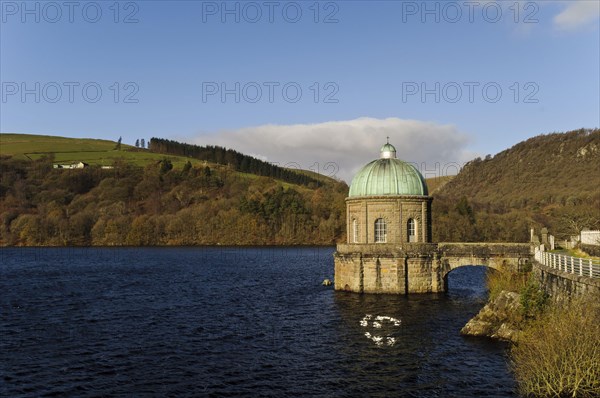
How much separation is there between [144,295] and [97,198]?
127 m

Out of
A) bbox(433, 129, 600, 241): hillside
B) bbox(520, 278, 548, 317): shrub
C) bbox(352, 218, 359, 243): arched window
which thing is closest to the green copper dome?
bbox(352, 218, 359, 243): arched window

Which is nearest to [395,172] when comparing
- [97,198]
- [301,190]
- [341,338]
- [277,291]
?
[277,291]

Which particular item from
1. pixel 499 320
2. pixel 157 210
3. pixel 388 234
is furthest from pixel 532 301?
pixel 157 210

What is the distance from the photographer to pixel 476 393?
22188 mm

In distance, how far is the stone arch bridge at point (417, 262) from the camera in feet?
147

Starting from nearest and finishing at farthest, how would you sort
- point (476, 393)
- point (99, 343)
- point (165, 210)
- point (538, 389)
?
point (538, 389)
point (476, 393)
point (99, 343)
point (165, 210)

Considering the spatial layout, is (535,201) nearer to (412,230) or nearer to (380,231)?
(412,230)

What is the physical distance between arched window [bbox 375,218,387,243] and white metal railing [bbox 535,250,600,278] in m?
12.4

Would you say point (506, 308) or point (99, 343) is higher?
point (506, 308)

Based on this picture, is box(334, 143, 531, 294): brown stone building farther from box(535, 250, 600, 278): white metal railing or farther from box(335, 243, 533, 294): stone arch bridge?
box(535, 250, 600, 278): white metal railing

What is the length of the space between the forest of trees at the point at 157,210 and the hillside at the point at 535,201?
3258 cm

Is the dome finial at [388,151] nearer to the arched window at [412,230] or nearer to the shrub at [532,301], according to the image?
the arched window at [412,230]

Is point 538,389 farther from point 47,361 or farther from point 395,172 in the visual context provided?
point 395,172

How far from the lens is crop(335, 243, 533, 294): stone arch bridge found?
4488 centimetres
